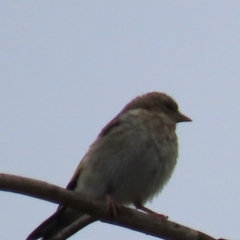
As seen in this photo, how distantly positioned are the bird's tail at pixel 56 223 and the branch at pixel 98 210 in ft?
4.27

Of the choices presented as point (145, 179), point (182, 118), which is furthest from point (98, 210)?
point (182, 118)

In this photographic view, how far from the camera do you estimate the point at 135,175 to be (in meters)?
6.88

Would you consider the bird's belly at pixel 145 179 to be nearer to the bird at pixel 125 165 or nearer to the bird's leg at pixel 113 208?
the bird at pixel 125 165

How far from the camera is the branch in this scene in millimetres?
4449

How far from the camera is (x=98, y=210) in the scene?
4984 millimetres

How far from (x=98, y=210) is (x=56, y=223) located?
1.88m

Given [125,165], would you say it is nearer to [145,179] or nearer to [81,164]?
[145,179]

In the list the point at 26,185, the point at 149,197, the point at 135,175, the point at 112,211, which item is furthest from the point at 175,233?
the point at 149,197

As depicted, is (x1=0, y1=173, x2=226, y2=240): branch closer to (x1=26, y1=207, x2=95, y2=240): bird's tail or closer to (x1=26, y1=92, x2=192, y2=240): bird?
(x1=26, y1=207, x2=95, y2=240): bird's tail

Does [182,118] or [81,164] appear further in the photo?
[182,118]

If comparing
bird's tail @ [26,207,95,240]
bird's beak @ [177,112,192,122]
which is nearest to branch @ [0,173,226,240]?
bird's tail @ [26,207,95,240]

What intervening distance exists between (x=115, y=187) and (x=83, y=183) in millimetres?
421

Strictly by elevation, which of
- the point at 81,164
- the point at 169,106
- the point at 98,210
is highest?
the point at 169,106

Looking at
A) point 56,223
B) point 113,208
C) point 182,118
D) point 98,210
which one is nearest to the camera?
point 98,210
